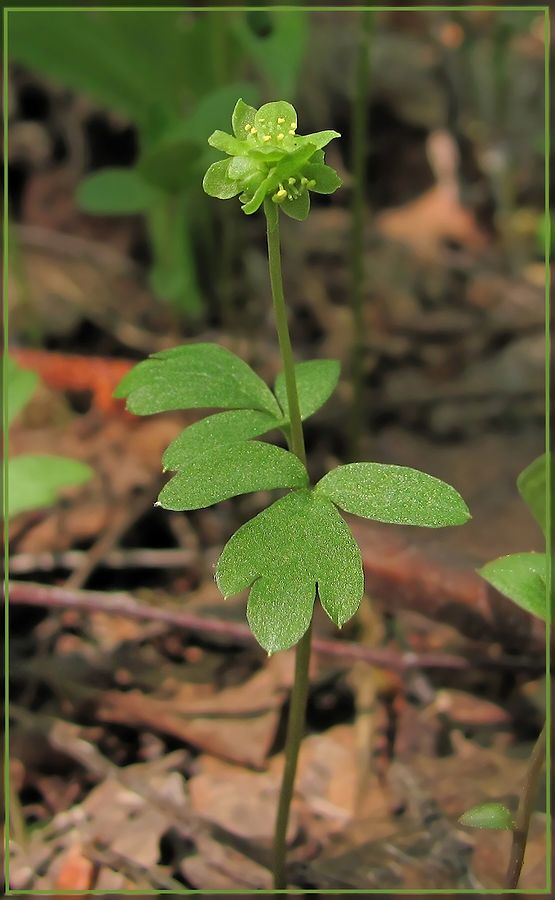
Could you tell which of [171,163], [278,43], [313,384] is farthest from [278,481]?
[278,43]

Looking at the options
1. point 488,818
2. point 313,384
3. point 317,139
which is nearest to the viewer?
point 317,139

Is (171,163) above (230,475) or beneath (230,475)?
above

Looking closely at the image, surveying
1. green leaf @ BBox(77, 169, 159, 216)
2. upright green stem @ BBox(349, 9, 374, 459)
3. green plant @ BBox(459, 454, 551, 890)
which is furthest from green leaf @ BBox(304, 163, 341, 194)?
green leaf @ BBox(77, 169, 159, 216)

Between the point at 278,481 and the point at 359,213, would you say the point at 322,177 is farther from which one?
the point at 359,213

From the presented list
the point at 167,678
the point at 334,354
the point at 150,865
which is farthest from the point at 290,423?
the point at 334,354

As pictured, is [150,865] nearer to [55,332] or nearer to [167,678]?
[167,678]

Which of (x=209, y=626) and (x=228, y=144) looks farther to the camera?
(x=209, y=626)
